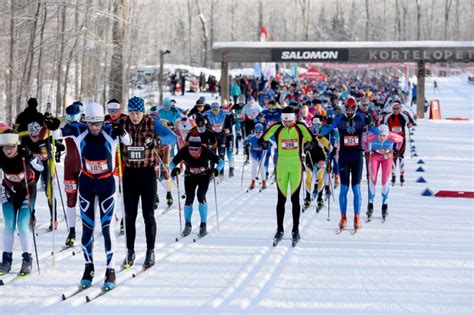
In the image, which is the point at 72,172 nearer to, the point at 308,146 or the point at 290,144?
the point at 290,144

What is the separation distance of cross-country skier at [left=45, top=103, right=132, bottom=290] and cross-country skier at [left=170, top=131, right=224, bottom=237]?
8.93 feet

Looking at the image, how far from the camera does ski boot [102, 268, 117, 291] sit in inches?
286

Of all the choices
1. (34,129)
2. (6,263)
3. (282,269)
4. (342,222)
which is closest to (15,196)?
(6,263)

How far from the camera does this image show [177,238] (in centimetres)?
993

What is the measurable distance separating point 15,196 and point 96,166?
4.30 ft

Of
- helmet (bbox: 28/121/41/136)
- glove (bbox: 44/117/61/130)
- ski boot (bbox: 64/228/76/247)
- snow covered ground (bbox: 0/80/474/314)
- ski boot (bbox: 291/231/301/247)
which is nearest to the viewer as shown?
snow covered ground (bbox: 0/80/474/314)

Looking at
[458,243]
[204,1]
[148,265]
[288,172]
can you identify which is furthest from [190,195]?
[204,1]

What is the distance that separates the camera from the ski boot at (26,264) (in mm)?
7949

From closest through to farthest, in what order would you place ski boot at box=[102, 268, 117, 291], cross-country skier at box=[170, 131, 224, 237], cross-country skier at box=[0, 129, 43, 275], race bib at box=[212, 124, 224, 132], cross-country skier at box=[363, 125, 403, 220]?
ski boot at box=[102, 268, 117, 291] < cross-country skier at box=[0, 129, 43, 275] < cross-country skier at box=[170, 131, 224, 237] < cross-country skier at box=[363, 125, 403, 220] < race bib at box=[212, 124, 224, 132]

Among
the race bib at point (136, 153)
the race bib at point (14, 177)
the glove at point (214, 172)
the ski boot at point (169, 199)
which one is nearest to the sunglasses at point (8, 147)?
the race bib at point (14, 177)

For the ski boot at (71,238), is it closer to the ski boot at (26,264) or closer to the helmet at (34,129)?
the ski boot at (26,264)

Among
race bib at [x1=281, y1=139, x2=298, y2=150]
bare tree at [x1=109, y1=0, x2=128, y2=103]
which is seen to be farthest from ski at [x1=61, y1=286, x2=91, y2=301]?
bare tree at [x1=109, y1=0, x2=128, y2=103]

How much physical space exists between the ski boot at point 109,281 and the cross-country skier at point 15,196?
111 cm

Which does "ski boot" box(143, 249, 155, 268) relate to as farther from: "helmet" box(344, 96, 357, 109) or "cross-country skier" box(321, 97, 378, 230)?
"helmet" box(344, 96, 357, 109)
